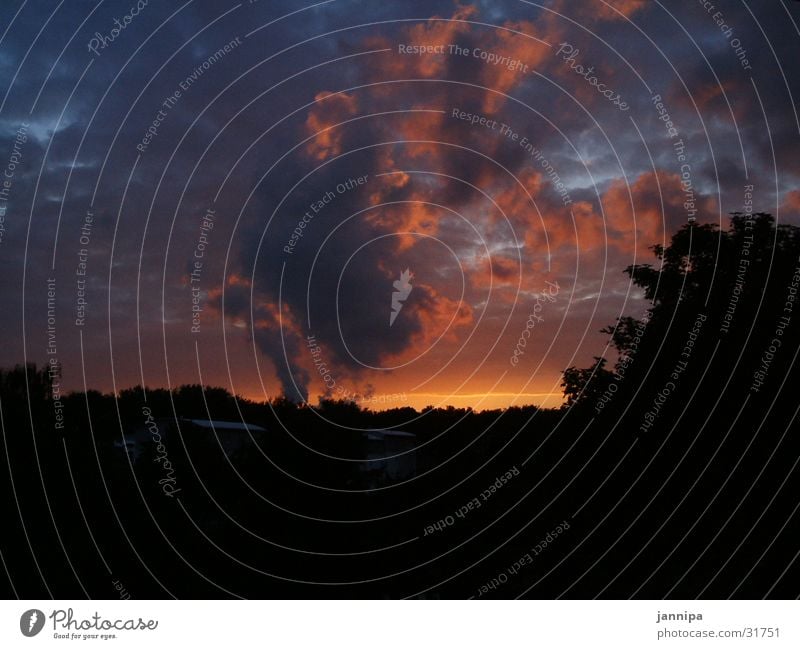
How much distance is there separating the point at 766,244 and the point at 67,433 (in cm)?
937
